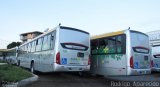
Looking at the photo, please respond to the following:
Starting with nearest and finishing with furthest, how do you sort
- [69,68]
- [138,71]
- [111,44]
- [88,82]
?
[138,71] → [88,82] → [69,68] → [111,44]

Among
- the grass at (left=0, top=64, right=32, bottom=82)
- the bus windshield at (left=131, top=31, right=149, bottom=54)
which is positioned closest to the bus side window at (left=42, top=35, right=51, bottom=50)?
the grass at (left=0, top=64, right=32, bottom=82)

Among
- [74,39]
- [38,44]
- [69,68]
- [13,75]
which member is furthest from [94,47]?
[13,75]

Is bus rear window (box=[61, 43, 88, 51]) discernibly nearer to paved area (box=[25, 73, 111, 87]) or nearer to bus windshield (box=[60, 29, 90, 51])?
bus windshield (box=[60, 29, 90, 51])

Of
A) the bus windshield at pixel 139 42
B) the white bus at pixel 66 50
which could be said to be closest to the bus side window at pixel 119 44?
the bus windshield at pixel 139 42

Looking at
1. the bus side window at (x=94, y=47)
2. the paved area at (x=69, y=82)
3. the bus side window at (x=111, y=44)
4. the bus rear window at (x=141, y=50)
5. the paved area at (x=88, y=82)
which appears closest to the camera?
the paved area at (x=69, y=82)

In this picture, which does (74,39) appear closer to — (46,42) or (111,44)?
(111,44)

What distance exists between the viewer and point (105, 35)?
43.6 feet

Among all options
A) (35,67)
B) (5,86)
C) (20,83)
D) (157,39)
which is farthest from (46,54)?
(157,39)

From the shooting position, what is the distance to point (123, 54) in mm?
11492

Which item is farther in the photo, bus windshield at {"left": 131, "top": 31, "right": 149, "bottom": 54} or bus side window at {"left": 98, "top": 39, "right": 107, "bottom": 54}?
bus side window at {"left": 98, "top": 39, "right": 107, "bottom": 54}

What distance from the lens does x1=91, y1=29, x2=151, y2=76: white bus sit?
11.4 m

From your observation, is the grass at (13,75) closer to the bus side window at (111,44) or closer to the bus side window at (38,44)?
the bus side window at (38,44)

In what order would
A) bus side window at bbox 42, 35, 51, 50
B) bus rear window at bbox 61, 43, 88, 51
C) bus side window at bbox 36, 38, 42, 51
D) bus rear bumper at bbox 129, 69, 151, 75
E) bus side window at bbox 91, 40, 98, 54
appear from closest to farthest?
bus rear bumper at bbox 129, 69, 151, 75, bus rear window at bbox 61, 43, 88, 51, bus side window at bbox 42, 35, 51, 50, bus side window at bbox 91, 40, 98, 54, bus side window at bbox 36, 38, 42, 51

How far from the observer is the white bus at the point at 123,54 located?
11.4 m
